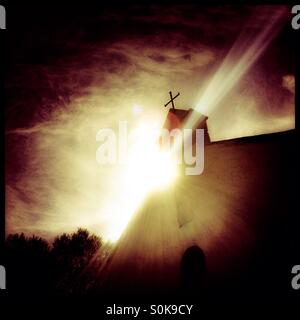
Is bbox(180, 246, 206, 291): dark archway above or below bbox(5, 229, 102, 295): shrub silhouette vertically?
above

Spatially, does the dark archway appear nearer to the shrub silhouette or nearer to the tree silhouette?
the shrub silhouette

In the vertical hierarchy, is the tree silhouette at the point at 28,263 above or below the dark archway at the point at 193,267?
below

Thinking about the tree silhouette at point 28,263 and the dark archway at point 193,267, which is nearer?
the dark archway at point 193,267

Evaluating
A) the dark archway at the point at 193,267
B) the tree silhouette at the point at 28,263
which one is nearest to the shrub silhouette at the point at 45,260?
the tree silhouette at the point at 28,263

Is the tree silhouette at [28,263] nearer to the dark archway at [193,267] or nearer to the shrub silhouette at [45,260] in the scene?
the shrub silhouette at [45,260]

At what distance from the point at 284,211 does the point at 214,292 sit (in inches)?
128

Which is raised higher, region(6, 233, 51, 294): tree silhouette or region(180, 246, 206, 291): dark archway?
region(180, 246, 206, 291): dark archway

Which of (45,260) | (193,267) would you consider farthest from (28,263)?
(193,267)

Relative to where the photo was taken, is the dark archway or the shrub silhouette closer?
the dark archway

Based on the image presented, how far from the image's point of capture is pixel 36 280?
71.5 feet

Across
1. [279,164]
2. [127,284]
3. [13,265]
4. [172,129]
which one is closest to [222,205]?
[279,164]

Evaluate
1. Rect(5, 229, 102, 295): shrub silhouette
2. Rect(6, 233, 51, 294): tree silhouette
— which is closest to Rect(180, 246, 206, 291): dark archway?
Rect(5, 229, 102, 295): shrub silhouette

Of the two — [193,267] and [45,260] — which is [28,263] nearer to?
[45,260]

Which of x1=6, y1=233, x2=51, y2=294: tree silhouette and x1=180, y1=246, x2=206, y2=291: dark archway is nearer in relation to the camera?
x1=180, y1=246, x2=206, y2=291: dark archway
